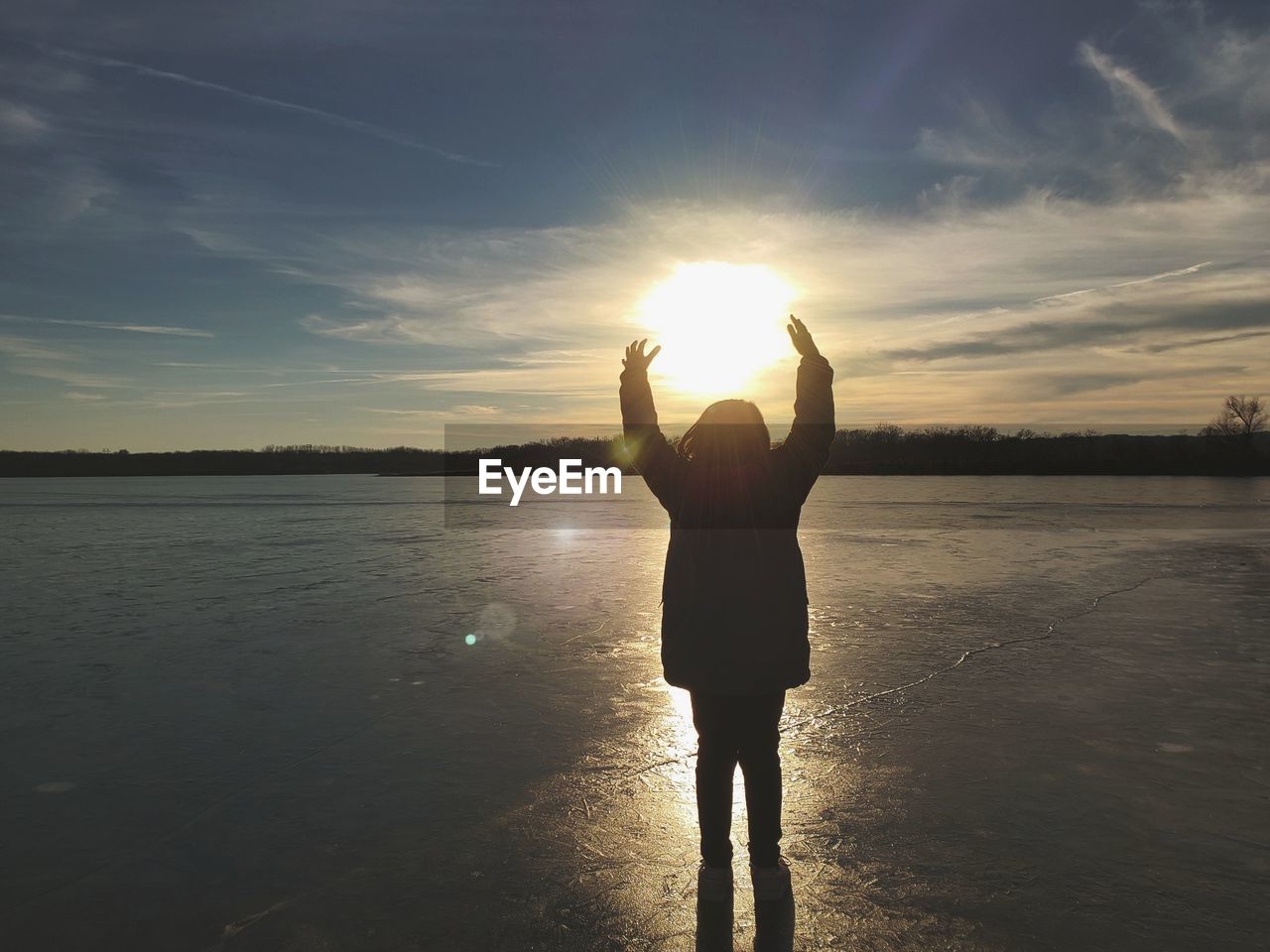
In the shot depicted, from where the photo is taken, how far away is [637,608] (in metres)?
9.03

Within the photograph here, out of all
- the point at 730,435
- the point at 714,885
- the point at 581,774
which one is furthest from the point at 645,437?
the point at 581,774

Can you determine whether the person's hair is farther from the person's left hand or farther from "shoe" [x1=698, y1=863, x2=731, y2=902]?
"shoe" [x1=698, y1=863, x2=731, y2=902]

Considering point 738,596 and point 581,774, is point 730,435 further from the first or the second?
point 581,774

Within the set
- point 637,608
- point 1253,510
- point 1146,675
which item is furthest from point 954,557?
point 1253,510

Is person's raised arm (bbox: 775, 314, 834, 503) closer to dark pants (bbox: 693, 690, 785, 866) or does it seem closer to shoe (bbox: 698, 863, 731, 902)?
dark pants (bbox: 693, 690, 785, 866)

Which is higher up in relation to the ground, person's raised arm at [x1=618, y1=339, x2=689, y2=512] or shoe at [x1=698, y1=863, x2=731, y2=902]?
person's raised arm at [x1=618, y1=339, x2=689, y2=512]

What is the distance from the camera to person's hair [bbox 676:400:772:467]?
114 inches

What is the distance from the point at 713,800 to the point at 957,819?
126cm

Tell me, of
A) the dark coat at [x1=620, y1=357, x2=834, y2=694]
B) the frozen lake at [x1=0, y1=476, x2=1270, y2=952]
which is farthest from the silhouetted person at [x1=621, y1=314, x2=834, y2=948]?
the frozen lake at [x1=0, y1=476, x2=1270, y2=952]

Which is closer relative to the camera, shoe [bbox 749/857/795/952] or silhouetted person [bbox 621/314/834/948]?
shoe [bbox 749/857/795/952]

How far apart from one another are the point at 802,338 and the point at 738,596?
1.00m

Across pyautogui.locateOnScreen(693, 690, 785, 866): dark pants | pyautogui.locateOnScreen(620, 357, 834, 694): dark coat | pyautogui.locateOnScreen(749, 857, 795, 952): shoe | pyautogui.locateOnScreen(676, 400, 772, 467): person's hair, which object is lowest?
pyautogui.locateOnScreen(749, 857, 795, 952): shoe

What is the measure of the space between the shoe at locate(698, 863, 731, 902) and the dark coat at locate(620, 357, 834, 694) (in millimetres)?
666

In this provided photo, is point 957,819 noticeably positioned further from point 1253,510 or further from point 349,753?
point 1253,510
